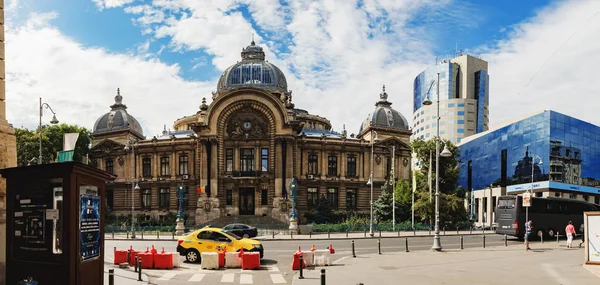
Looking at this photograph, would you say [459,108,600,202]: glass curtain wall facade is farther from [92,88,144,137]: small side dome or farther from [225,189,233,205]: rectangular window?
[92,88,144,137]: small side dome

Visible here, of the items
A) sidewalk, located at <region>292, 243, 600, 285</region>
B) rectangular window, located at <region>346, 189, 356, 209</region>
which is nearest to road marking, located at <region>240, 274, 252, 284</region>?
sidewalk, located at <region>292, 243, 600, 285</region>

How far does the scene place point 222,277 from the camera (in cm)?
2067

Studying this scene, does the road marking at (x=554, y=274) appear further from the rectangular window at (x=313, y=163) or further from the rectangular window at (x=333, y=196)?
the rectangular window at (x=313, y=163)

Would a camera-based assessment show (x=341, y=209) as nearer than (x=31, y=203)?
No

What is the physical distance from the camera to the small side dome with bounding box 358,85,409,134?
246 feet

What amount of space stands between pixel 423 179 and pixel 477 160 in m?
35.6

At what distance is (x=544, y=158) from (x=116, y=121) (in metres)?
62.6

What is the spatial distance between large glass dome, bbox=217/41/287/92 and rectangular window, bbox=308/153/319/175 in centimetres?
1296

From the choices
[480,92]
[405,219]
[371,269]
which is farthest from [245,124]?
[480,92]

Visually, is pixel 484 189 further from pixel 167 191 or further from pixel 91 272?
pixel 91 272

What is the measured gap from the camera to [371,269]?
22.2 metres

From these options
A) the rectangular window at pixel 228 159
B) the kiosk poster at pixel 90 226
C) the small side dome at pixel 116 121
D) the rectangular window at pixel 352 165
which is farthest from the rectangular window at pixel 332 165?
the kiosk poster at pixel 90 226

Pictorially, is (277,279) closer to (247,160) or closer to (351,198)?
(247,160)

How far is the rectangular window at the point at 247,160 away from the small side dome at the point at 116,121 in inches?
768
